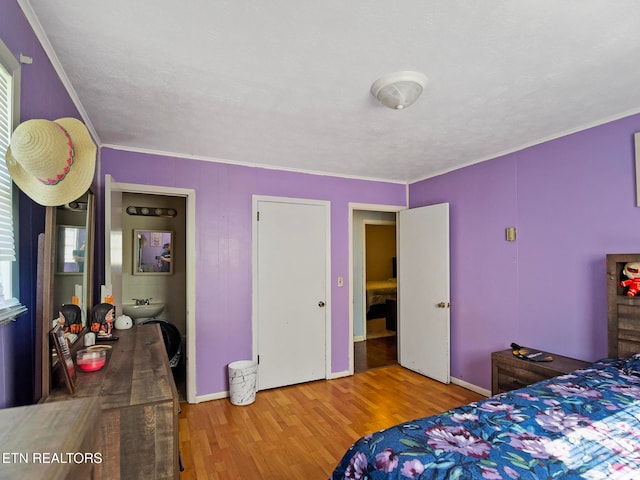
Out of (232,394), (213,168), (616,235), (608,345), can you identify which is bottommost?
(232,394)

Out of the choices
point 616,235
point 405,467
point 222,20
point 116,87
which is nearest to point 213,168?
point 116,87

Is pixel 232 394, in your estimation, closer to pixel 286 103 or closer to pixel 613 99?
pixel 286 103

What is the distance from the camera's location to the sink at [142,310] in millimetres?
4062

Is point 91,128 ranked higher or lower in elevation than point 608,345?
higher

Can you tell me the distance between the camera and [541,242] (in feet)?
9.61

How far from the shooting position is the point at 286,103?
7.18 feet

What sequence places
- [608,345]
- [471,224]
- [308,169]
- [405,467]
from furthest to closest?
[308,169] < [471,224] < [608,345] < [405,467]

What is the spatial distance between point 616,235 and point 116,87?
3.46 meters

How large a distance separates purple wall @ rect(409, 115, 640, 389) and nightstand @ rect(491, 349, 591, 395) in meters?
0.21

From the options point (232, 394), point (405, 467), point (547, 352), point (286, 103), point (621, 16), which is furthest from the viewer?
point (232, 394)

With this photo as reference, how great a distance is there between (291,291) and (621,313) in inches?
110

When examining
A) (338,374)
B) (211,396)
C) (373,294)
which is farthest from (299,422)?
(373,294)

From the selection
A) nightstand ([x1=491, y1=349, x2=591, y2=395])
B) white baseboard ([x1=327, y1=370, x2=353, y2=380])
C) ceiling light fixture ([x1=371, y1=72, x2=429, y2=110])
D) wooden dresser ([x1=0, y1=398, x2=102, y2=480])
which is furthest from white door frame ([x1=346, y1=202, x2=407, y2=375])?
wooden dresser ([x1=0, y1=398, x2=102, y2=480])

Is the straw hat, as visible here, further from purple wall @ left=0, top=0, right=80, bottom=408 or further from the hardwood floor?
the hardwood floor
